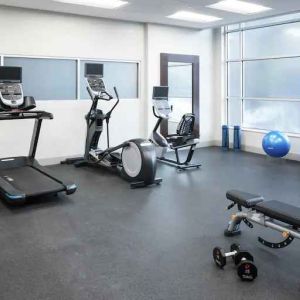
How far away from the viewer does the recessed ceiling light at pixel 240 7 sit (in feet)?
20.6

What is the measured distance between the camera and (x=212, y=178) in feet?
19.5

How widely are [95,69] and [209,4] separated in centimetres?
222

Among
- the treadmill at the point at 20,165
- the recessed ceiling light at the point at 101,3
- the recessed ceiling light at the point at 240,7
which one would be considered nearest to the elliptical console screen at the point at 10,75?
the treadmill at the point at 20,165

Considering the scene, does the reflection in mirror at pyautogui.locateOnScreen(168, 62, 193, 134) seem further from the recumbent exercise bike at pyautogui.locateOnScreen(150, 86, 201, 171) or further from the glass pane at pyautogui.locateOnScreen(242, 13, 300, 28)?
the recumbent exercise bike at pyautogui.locateOnScreen(150, 86, 201, 171)

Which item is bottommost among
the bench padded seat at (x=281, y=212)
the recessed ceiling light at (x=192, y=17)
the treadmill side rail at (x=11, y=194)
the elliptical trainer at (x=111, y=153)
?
the treadmill side rail at (x=11, y=194)

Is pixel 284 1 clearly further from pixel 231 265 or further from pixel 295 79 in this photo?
pixel 231 265

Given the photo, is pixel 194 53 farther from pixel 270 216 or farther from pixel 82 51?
pixel 270 216

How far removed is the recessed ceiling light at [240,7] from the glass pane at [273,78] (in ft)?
4.64

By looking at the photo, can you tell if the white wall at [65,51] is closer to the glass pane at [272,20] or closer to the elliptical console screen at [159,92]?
the elliptical console screen at [159,92]

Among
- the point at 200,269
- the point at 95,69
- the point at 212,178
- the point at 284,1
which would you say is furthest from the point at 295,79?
the point at 200,269

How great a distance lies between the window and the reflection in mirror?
0.95m

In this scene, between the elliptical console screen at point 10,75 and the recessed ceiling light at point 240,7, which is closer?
the elliptical console screen at point 10,75

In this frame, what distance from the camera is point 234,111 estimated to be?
29.4ft

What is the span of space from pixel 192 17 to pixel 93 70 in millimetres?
2395
